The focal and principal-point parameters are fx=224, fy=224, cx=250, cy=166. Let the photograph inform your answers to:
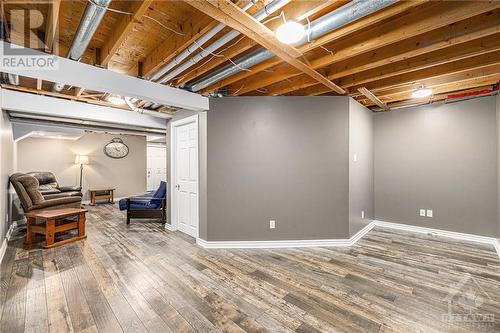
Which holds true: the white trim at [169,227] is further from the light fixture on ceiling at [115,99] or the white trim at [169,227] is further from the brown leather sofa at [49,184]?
the brown leather sofa at [49,184]

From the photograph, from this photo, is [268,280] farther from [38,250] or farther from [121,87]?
[38,250]

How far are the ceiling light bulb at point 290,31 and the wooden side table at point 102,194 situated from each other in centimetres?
741

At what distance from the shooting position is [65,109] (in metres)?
3.70

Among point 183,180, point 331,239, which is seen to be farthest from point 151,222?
point 331,239

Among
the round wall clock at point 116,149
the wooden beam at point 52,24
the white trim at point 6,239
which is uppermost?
the wooden beam at point 52,24

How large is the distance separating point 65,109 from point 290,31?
3.91 metres

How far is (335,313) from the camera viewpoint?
1958 millimetres

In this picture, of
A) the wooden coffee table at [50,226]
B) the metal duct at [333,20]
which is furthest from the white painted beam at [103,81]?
the wooden coffee table at [50,226]

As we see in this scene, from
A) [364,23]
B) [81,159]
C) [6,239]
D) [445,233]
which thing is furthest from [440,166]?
[81,159]

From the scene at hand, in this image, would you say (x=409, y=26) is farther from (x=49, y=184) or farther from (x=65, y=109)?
(x=49, y=184)

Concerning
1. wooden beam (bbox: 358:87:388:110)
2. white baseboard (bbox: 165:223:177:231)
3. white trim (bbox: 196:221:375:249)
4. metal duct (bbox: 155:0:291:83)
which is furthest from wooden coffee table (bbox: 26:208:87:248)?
wooden beam (bbox: 358:87:388:110)

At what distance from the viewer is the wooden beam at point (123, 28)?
1.60m

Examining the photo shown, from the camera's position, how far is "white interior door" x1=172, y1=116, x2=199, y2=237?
3891mm

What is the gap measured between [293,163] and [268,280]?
1.72 m
